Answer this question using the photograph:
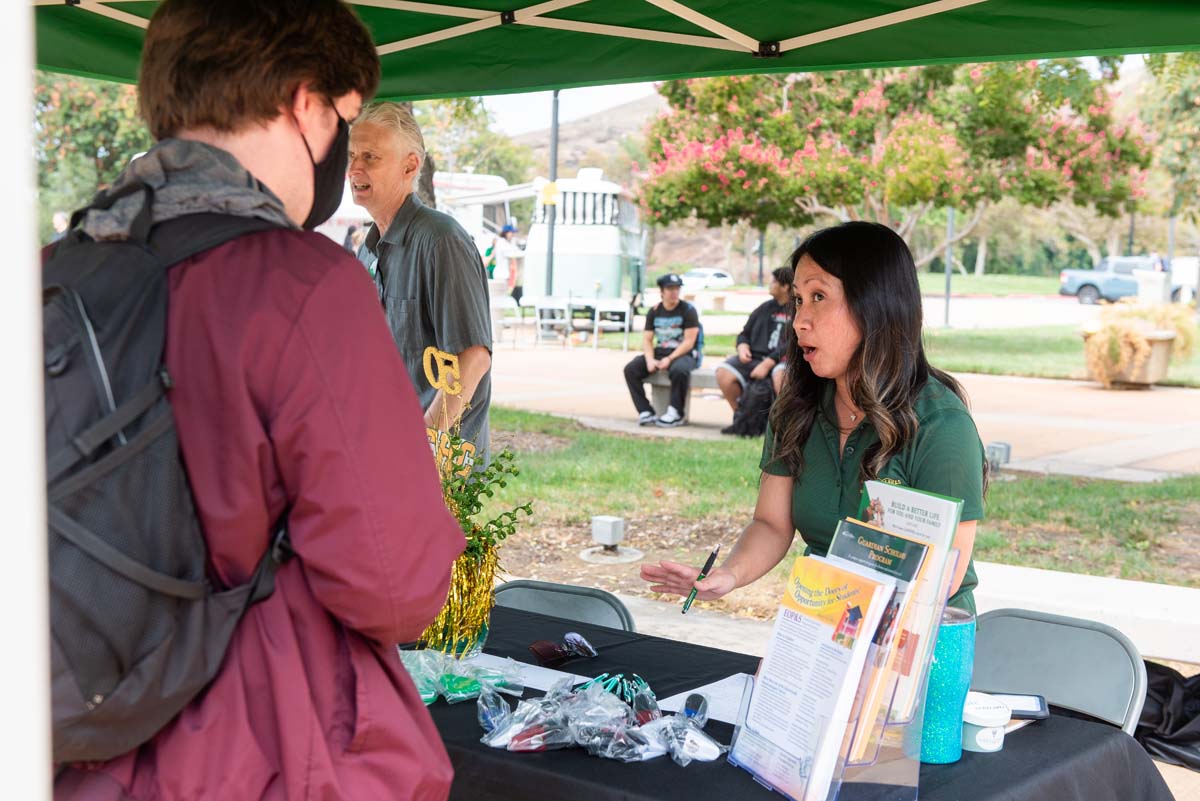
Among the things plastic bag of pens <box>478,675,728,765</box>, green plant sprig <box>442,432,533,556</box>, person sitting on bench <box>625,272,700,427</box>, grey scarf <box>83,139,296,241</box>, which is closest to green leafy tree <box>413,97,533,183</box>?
person sitting on bench <box>625,272,700,427</box>

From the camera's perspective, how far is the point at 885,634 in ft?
4.99

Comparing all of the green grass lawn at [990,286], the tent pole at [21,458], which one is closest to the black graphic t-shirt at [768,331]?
the tent pole at [21,458]

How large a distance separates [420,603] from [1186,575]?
229 inches

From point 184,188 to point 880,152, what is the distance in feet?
55.2

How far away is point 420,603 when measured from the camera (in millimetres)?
1268

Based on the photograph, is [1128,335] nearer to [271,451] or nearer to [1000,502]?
[1000,502]

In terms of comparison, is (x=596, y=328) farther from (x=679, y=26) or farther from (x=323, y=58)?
(x=323, y=58)

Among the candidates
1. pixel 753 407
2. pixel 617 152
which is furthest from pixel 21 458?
pixel 617 152

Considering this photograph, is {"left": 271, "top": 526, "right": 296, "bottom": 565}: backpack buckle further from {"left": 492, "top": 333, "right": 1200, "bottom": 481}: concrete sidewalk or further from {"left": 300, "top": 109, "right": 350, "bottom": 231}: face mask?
{"left": 492, "top": 333, "right": 1200, "bottom": 481}: concrete sidewalk

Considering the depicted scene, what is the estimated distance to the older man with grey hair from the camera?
A: 3371 millimetres

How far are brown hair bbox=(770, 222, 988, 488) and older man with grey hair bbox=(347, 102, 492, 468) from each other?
3.89 ft

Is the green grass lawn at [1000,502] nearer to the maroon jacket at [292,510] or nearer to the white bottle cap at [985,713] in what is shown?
the white bottle cap at [985,713]

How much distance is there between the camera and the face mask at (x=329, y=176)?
1.40 m

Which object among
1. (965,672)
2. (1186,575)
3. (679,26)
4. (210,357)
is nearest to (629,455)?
(1186,575)
